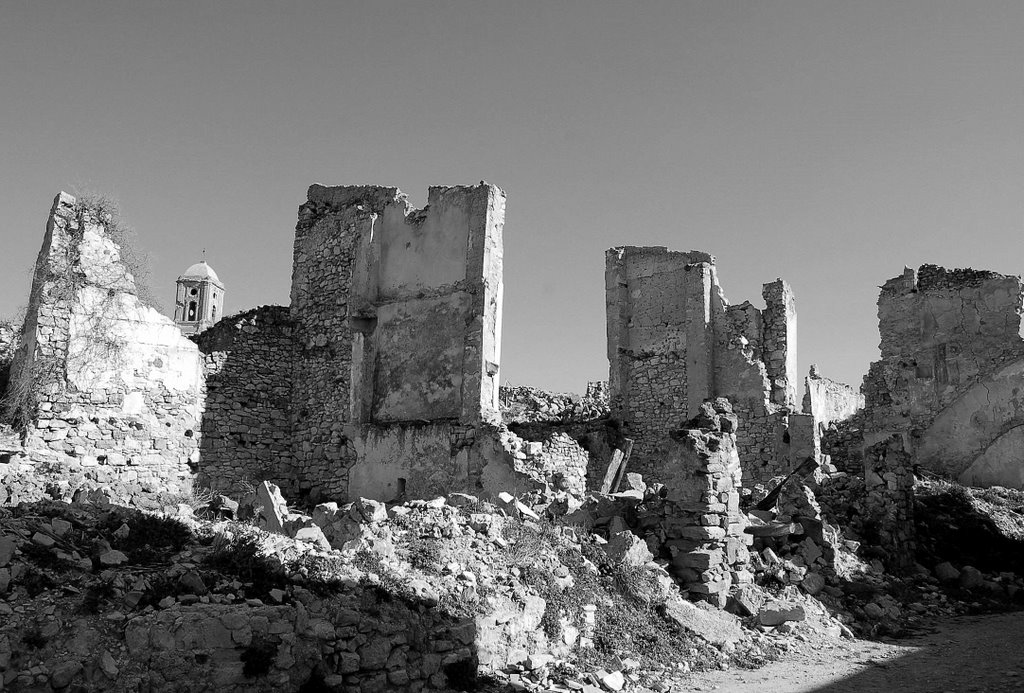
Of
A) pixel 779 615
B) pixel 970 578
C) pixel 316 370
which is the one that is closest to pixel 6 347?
pixel 316 370

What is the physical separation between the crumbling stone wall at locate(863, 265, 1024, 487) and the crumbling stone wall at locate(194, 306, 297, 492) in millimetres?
12041

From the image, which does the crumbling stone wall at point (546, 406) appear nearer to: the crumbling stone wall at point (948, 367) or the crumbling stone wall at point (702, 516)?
the crumbling stone wall at point (948, 367)

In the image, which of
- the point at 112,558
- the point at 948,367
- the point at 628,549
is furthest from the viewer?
the point at 948,367

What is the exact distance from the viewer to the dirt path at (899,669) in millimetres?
6570

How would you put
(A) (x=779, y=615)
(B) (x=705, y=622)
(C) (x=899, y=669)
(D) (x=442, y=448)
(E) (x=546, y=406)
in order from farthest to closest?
(E) (x=546, y=406) → (D) (x=442, y=448) → (A) (x=779, y=615) → (B) (x=705, y=622) → (C) (x=899, y=669)

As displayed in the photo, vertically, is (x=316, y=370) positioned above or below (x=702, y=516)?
above

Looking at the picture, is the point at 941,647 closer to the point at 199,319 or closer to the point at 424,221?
the point at 424,221

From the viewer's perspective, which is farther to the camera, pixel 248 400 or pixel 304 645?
pixel 248 400

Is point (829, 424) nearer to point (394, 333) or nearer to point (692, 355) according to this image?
point (692, 355)

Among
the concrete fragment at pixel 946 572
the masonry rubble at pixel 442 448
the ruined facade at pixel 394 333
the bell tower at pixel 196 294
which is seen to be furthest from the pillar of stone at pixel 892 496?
the bell tower at pixel 196 294

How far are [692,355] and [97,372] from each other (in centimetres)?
1133

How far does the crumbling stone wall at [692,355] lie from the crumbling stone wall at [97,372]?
930 centimetres

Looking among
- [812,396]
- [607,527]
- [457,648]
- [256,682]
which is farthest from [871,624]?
[812,396]

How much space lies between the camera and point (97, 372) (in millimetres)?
11680
